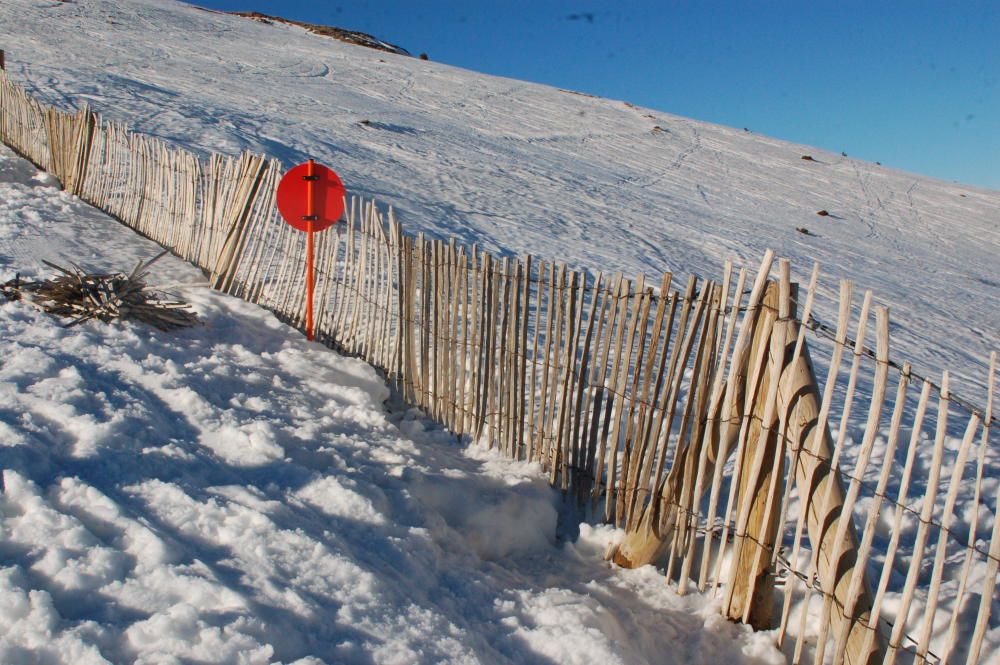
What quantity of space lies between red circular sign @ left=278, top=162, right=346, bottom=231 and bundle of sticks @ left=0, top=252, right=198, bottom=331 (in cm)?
103

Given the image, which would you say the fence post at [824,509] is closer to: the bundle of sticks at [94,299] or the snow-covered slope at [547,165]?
the bundle of sticks at [94,299]

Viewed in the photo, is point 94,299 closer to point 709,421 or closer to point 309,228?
point 309,228

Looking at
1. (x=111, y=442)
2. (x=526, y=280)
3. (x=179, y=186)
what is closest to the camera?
(x=111, y=442)

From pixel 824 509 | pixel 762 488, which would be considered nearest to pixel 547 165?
pixel 762 488

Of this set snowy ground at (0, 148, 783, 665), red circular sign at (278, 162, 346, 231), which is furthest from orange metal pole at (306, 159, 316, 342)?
snowy ground at (0, 148, 783, 665)

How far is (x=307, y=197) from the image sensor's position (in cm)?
536

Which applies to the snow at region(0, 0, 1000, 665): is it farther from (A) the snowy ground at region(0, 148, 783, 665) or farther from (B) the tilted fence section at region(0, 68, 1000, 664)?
(B) the tilted fence section at region(0, 68, 1000, 664)

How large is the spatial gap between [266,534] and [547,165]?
43.0 feet

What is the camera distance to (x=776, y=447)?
286 cm

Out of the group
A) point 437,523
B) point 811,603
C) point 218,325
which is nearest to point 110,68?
point 218,325

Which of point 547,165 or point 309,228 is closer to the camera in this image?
point 309,228

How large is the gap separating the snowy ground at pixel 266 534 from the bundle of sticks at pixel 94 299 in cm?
13

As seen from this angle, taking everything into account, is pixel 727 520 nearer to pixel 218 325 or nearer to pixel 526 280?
pixel 526 280

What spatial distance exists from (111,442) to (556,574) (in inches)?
77.2
